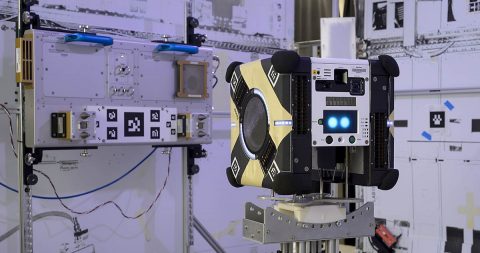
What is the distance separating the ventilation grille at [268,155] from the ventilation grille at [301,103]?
0.14m

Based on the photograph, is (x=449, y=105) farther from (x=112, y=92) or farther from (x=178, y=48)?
(x=112, y=92)

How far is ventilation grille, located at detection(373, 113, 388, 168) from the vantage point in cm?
258

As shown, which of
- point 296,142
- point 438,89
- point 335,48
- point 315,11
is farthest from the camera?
point 315,11

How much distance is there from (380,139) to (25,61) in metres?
2.16

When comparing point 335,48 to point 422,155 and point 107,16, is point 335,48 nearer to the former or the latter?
point 422,155

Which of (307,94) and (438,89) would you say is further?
(438,89)

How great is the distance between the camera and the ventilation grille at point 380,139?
258cm

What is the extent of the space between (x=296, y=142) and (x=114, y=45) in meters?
1.83

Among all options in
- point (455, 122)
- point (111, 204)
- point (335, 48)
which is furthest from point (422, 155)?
point (111, 204)

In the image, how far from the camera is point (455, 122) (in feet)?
16.1

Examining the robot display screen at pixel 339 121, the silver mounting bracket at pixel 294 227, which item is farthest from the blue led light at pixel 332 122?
the silver mounting bracket at pixel 294 227

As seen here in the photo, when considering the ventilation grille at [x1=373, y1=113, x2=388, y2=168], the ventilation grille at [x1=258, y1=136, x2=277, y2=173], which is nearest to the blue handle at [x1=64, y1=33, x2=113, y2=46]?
the ventilation grille at [x1=258, y1=136, x2=277, y2=173]

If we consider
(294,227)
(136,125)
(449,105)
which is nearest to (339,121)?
(294,227)

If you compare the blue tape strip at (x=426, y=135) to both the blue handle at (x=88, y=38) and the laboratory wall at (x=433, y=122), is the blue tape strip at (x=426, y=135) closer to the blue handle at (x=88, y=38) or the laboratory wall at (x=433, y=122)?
the laboratory wall at (x=433, y=122)
